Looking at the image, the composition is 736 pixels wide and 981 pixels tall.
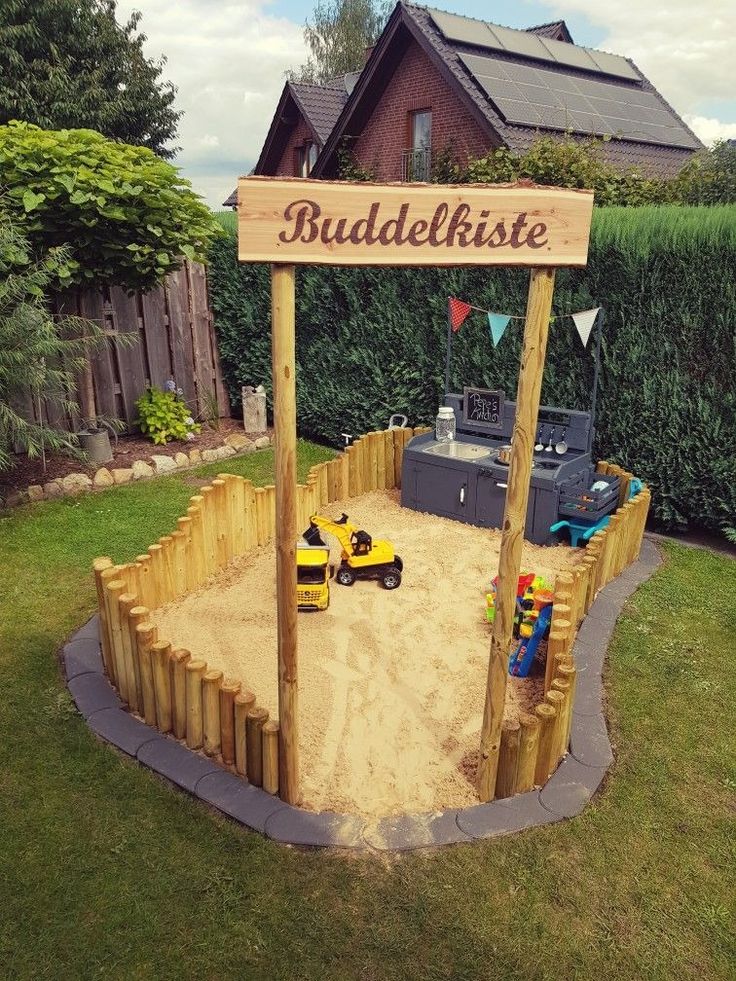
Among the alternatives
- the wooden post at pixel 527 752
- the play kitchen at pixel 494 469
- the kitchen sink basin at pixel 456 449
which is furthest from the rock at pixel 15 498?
the wooden post at pixel 527 752

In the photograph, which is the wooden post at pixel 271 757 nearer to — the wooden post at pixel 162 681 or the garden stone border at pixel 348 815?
the garden stone border at pixel 348 815

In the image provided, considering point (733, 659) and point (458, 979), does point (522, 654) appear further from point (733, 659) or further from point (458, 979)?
point (458, 979)

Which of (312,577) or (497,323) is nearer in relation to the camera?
(312,577)

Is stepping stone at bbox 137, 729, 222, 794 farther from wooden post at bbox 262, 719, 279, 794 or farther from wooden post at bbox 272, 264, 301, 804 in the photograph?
wooden post at bbox 272, 264, 301, 804

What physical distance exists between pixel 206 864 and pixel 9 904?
0.85m

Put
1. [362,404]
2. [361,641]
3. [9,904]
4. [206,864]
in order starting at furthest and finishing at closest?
[362,404] → [361,641] → [206,864] → [9,904]

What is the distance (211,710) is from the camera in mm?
3994

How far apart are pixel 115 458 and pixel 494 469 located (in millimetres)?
5147

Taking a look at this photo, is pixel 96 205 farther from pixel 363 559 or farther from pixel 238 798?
pixel 238 798

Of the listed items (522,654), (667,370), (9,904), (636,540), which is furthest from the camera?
(667,370)

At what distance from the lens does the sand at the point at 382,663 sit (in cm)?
404

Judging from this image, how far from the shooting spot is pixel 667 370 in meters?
7.49

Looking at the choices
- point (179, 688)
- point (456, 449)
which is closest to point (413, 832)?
point (179, 688)

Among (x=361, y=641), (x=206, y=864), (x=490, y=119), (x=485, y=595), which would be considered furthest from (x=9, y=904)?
(x=490, y=119)
